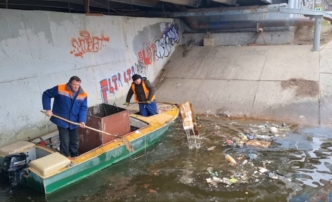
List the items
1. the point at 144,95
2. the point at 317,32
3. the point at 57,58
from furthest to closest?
1. the point at 317,32
2. the point at 57,58
3. the point at 144,95

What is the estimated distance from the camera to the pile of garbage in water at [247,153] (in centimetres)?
646

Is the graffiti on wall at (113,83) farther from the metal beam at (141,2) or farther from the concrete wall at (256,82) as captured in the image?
the metal beam at (141,2)

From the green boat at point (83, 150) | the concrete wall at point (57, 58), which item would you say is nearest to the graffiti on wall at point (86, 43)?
the concrete wall at point (57, 58)

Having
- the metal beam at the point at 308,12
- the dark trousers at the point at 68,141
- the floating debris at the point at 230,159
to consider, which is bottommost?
the floating debris at the point at 230,159

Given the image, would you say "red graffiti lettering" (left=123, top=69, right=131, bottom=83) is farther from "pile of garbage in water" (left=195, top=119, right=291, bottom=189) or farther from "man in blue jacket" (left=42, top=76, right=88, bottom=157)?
"man in blue jacket" (left=42, top=76, right=88, bottom=157)

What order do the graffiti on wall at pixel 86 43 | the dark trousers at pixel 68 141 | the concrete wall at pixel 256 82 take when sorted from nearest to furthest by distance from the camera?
1. the dark trousers at pixel 68 141
2. the graffiti on wall at pixel 86 43
3. the concrete wall at pixel 256 82

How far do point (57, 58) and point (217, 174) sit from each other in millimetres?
5576

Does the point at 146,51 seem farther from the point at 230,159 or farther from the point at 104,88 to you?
the point at 230,159

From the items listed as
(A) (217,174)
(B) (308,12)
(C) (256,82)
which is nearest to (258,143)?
(A) (217,174)

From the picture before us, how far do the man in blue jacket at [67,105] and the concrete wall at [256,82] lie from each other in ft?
18.7

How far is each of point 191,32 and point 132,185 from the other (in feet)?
36.3

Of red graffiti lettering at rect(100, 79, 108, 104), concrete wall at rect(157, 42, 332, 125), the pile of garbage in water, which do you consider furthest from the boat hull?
concrete wall at rect(157, 42, 332, 125)

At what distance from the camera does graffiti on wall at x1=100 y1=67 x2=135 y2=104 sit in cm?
1084

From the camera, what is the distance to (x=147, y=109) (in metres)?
9.14
